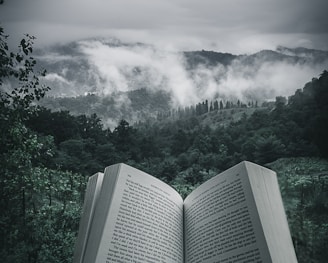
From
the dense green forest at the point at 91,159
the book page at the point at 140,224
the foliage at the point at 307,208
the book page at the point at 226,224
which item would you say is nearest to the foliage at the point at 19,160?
the dense green forest at the point at 91,159

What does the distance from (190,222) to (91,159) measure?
1799 centimetres

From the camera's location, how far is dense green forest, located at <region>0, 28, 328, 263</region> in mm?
2943

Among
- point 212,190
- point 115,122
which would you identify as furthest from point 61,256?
point 115,122

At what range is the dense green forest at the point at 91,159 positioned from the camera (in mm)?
2943

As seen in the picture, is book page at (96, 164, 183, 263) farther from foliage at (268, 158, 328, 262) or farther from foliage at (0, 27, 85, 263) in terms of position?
foliage at (268, 158, 328, 262)

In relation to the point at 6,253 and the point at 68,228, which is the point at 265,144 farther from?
the point at 6,253

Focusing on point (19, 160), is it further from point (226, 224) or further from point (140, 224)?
point (226, 224)

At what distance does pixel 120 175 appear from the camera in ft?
5.68

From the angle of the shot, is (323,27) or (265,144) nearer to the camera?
(323,27)

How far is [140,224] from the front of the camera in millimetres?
1721

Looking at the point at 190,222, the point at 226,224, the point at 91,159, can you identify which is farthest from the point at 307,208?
the point at 91,159

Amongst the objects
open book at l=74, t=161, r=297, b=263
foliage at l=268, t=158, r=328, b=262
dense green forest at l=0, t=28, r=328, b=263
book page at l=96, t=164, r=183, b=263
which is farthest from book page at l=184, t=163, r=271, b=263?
foliage at l=268, t=158, r=328, b=262

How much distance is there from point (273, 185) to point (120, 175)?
86cm

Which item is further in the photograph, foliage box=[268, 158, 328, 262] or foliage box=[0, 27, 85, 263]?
foliage box=[268, 158, 328, 262]
